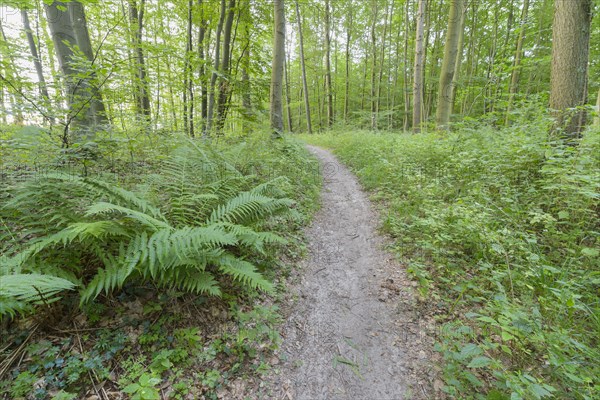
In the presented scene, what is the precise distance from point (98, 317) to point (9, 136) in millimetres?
3164

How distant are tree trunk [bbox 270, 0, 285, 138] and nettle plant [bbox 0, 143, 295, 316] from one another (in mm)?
5006

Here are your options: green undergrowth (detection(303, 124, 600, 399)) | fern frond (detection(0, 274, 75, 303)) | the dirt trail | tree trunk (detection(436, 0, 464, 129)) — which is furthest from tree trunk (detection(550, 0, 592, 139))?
fern frond (detection(0, 274, 75, 303))

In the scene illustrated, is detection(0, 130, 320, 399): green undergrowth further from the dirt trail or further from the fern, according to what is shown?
the dirt trail

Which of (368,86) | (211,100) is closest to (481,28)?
(368,86)

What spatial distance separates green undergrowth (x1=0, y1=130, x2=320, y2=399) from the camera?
5.93 ft

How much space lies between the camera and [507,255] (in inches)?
123

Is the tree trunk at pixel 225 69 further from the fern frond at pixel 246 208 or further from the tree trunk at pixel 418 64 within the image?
the tree trunk at pixel 418 64

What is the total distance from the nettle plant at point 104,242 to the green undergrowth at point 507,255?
205cm

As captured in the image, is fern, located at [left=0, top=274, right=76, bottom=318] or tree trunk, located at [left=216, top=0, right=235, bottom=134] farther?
tree trunk, located at [left=216, top=0, right=235, bottom=134]

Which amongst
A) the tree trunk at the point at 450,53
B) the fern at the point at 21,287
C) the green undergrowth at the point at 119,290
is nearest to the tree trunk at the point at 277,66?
the green undergrowth at the point at 119,290

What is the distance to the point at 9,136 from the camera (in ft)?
11.0

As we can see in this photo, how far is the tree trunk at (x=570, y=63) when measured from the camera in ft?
13.9

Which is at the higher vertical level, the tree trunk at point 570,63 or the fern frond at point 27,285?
the tree trunk at point 570,63

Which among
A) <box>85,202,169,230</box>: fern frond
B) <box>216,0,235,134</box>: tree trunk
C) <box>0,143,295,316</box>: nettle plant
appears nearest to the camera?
<box>0,143,295,316</box>: nettle plant
